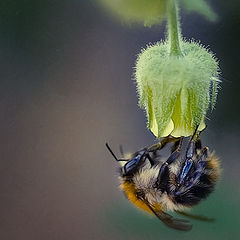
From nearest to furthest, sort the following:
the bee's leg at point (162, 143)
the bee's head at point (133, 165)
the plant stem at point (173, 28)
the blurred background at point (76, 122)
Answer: the plant stem at point (173, 28) → the bee's leg at point (162, 143) → the bee's head at point (133, 165) → the blurred background at point (76, 122)

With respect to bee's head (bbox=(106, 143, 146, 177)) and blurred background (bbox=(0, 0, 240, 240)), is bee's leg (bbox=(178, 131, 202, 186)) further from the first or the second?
blurred background (bbox=(0, 0, 240, 240))

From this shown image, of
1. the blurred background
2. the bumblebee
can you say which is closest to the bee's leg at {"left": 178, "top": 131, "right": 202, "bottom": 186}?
the bumblebee

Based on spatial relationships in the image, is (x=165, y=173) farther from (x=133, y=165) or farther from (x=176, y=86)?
(x=176, y=86)

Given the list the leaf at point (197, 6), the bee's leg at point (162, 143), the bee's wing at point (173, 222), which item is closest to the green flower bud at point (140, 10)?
the leaf at point (197, 6)

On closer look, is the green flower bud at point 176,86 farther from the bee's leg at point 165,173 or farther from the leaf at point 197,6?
the leaf at point 197,6

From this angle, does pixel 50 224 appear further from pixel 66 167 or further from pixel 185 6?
pixel 185 6

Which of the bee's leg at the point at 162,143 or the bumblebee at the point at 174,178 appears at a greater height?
the bee's leg at the point at 162,143
